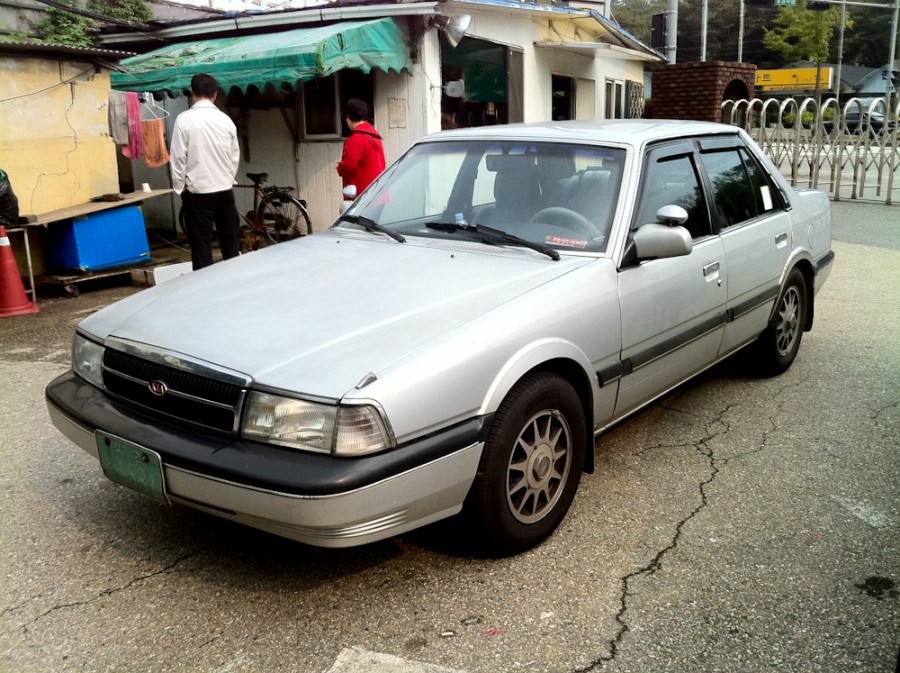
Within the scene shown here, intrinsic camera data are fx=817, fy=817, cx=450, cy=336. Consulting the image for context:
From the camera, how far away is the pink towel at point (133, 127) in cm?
921

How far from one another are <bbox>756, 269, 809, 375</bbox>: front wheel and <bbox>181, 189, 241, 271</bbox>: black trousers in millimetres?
4499

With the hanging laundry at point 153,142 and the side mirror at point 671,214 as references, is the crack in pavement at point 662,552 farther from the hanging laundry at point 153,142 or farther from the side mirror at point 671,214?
the hanging laundry at point 153,142

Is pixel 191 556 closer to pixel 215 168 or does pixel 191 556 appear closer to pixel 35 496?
pixel 35 496

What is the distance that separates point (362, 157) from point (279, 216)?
344 cm

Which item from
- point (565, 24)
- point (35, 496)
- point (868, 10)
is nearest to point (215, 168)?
point (35, 496)

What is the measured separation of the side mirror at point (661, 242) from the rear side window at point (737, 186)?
3.23 ft

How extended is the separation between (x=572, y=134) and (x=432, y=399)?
195cm

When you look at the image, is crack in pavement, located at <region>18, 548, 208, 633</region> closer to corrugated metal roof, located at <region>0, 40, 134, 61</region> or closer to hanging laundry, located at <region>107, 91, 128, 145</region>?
corrugated metal roof, located at <region>0, 40, 134, 61</region>

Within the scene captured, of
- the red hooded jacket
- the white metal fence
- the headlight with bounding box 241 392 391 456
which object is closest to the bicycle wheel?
the red hooded jacket

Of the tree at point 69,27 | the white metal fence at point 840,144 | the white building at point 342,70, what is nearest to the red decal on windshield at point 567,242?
the white building at point 342,70

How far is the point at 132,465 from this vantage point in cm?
286

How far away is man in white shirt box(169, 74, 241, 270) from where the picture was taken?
679 centimetres

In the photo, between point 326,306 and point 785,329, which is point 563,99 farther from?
point 326,306

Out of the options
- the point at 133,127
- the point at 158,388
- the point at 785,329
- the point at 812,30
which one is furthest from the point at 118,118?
the point at 812,30
